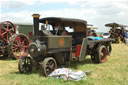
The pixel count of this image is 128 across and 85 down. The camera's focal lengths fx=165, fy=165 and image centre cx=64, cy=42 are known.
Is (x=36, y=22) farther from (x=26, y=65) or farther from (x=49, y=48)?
(x=26, y=65)

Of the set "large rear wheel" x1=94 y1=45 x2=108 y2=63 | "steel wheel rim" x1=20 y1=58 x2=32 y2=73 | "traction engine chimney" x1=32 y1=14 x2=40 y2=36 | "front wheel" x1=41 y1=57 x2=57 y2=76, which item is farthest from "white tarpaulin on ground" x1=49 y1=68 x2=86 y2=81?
"large rear wheel" x1=94 y1=45 x2=108 y2=63

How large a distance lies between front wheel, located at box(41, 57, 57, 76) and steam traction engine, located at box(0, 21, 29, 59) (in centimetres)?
404

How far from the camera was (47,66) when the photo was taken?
5.46 meters

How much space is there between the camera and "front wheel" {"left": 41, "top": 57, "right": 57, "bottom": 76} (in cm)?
530

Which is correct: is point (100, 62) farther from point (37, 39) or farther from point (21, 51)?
point (21, 51)

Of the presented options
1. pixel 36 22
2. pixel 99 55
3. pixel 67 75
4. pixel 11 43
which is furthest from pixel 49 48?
pixel 11 43

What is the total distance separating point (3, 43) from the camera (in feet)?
31.3

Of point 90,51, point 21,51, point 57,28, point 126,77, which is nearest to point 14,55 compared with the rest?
point 21,51

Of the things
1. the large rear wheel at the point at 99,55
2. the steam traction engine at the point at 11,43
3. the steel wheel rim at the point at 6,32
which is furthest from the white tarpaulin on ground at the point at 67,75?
the steel wheel rim at the point at 6,32

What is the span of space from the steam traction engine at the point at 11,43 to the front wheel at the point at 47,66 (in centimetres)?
404

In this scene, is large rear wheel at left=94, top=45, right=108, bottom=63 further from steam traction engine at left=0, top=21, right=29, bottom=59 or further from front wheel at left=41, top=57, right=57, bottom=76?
steam traction engine at left=0, top=21, right=29, bottom=59

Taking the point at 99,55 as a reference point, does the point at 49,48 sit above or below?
above

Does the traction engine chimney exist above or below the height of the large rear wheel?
above

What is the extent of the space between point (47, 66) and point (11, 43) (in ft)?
14.0
